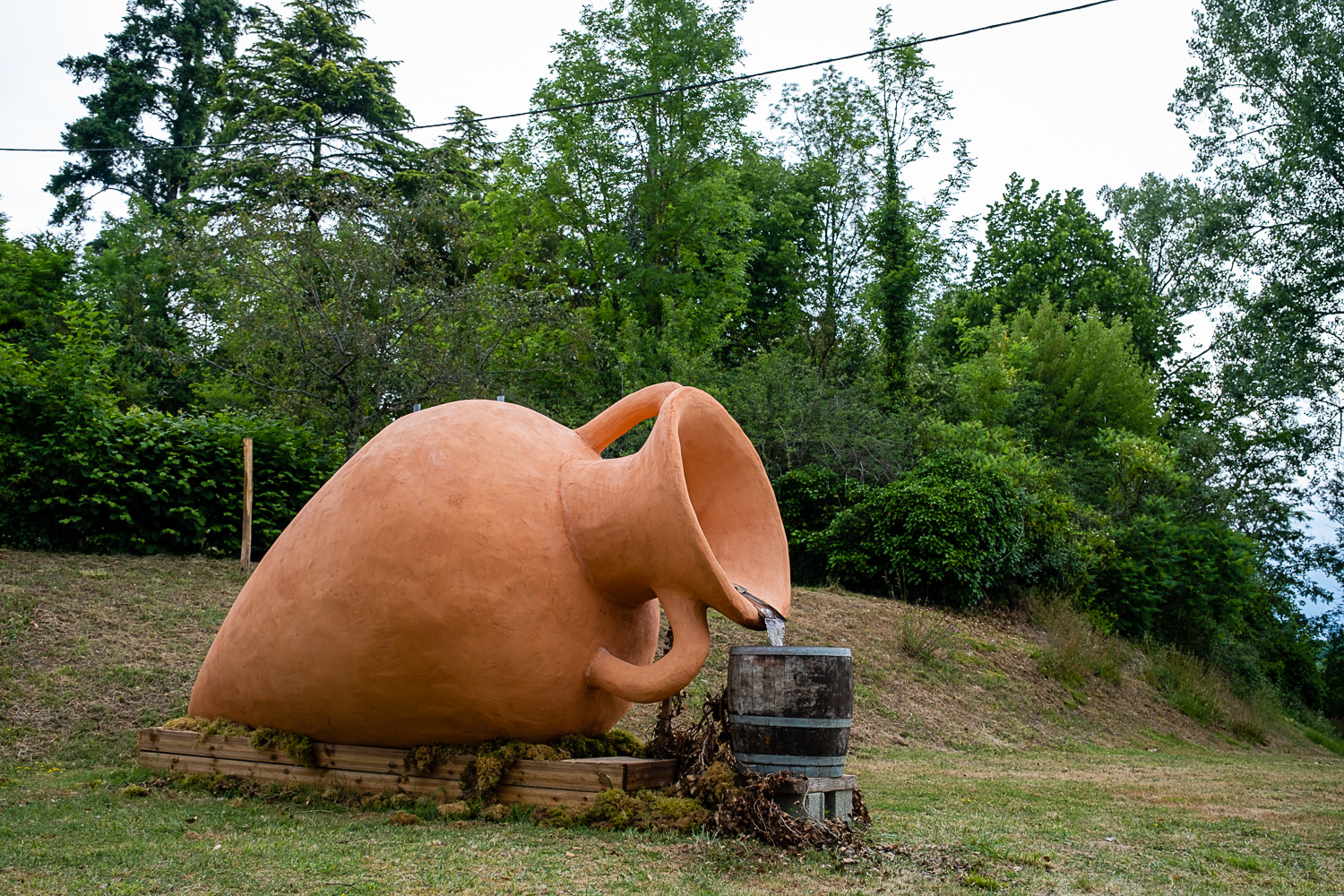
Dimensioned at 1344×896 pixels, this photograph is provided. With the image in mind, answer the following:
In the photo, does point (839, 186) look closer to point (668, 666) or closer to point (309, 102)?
point (309, 102)

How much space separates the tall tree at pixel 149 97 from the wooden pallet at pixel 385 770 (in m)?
24.7

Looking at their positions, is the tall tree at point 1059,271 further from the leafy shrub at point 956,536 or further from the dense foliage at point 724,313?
the leafy shrub at point 956,536

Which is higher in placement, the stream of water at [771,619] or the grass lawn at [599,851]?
the stream of water at [771,619]

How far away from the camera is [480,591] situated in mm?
5258

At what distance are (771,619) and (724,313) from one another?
638 inches

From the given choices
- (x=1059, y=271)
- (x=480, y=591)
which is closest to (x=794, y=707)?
(x=480, y=591)

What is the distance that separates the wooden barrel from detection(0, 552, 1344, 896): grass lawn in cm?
51

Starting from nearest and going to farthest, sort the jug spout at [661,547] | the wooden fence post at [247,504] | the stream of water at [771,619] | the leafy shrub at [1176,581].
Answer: the jug spout at [661,547] → the stream of water at [771,619] → the wooden fence post at [247,504] → the leafy shrub at [1176,581]

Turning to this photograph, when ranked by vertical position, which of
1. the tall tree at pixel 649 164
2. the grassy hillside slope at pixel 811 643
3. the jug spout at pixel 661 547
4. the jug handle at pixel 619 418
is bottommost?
the grassy hillside slope at pixel 811 643

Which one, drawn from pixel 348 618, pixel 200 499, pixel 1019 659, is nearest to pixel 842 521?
pixel 1019 659

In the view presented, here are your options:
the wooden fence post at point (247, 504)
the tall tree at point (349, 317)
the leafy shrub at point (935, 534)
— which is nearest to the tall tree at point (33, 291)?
the tall tree at point (349, 317)

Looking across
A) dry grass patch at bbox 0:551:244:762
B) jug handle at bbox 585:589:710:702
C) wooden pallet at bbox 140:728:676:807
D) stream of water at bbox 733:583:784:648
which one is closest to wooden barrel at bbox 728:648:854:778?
jug handle at bbox 585:589:710:702

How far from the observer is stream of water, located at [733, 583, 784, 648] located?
18.6 feet

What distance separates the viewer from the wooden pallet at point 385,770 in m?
5.30
